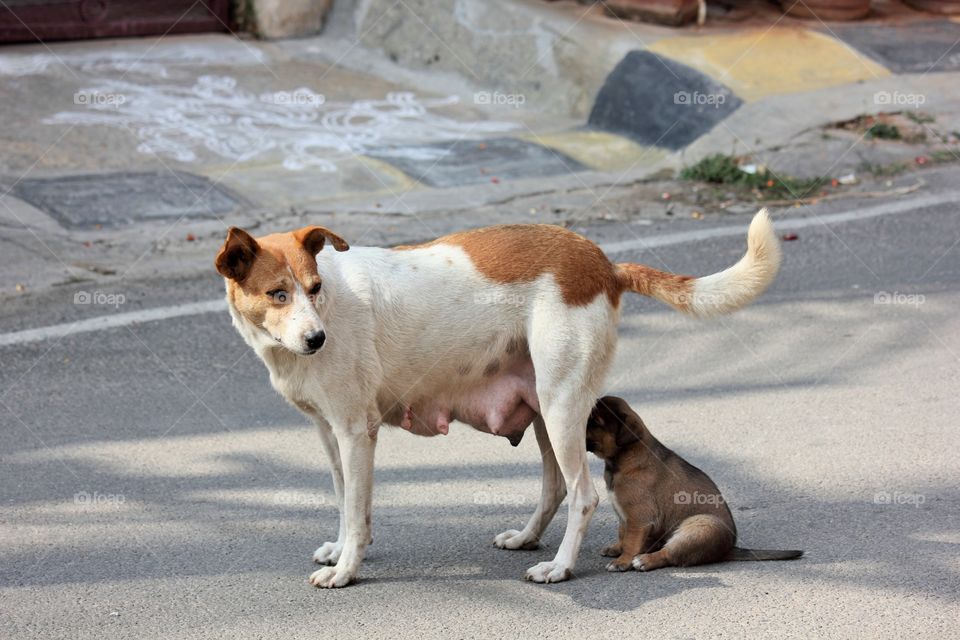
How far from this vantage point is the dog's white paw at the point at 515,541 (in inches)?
196

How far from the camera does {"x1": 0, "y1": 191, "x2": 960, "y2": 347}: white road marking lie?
7.06 metres

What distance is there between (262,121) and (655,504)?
7.61 metres

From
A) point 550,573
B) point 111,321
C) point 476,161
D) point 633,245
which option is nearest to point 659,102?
point 476,161

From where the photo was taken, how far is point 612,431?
16.0 feet

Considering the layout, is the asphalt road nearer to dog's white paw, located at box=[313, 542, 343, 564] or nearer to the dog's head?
dog's white paw, located at box=[313, 542, 343, 564]

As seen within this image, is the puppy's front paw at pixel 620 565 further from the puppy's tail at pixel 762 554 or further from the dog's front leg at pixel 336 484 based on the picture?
the dog's front leg at pixel 336 484

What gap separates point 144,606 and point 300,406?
96 centimetres

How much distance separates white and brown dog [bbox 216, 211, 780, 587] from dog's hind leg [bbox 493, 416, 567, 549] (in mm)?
184

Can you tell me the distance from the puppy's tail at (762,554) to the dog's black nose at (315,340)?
6.31 feet

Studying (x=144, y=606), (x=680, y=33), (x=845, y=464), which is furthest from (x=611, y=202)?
(x=144, y=606)

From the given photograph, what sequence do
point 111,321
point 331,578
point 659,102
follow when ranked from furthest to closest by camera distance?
point 659,102 → point 111,321 → point 331,578

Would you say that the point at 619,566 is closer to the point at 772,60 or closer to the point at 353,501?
the point at 353,501

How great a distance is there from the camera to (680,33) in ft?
39.6

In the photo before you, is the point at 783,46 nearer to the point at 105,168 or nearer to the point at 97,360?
the point at 105,168
